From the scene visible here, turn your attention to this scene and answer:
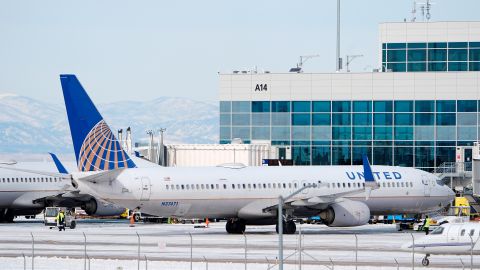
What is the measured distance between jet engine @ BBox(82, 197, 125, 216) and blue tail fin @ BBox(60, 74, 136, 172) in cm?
1955

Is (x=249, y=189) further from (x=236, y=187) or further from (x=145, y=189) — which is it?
(x=145, y=189)

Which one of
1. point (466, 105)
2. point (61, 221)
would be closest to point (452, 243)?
point (61, 221)

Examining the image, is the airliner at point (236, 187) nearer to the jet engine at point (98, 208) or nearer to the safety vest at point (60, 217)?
the safety vest at point (60, 217)

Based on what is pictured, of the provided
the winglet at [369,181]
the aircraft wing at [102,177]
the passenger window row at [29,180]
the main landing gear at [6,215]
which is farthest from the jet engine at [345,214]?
the main landing gear at [6,215]

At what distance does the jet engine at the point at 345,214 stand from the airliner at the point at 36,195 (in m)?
22.2

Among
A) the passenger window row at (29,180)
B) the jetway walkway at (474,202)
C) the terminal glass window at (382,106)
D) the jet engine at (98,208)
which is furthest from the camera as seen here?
the terminal glass window at (382,106)

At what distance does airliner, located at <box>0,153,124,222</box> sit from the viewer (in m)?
93.4

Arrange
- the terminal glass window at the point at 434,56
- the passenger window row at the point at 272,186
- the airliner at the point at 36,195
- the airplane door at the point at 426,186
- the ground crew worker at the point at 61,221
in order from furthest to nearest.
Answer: the terminal glass window at the point at 434,56 < the airliner at the point at 36,195 < the ground crew worker at the point at 61,221 < the airplane door at the point at 426,186 < the passenger window row at the point at 272,186

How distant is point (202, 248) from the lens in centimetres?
6512

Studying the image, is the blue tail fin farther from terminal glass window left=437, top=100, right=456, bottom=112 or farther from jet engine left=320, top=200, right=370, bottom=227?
terminal glass window left=437, top=100, right=456, bottom=112

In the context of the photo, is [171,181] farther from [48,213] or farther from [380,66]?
[380,66]

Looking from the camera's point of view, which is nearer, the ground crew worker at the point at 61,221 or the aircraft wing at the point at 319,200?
the aircraft wing at the point at 319,200

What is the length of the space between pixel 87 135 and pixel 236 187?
31.7 feet

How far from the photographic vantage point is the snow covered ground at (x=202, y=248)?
Answer: 55.5 m
